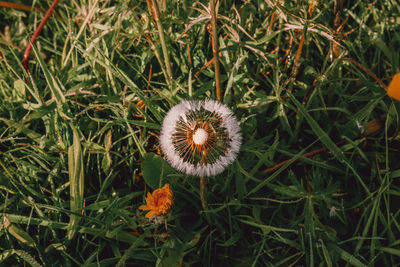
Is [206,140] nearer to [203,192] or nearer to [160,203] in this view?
[203,192]

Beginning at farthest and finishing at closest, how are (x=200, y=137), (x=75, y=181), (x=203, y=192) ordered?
(x=75, y=181), (x=203, y=192), (x=200, y=137)

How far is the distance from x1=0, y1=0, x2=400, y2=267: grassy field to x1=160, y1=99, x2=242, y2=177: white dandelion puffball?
0.14 meters

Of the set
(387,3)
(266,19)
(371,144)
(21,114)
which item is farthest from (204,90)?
(387,3)

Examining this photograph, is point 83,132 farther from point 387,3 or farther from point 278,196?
point 387,3

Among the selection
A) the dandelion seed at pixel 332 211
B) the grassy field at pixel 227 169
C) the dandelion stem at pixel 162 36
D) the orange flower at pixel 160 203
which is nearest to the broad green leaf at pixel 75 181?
the grassy field at pixel 227 169

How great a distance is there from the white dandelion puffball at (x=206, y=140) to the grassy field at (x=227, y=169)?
14cm

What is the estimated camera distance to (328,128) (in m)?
1.47

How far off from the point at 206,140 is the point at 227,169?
0.37 m

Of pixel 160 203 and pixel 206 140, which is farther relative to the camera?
pixel 160 203

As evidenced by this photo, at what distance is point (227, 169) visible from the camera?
1292 mm

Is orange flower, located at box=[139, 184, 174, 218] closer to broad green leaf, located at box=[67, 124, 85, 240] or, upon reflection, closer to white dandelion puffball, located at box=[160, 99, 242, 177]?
white dandelion puffball, located at box=[160, 99, 242, 177]

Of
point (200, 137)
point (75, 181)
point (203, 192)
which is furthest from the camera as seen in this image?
point (75, 181)

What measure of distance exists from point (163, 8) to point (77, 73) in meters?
0.60

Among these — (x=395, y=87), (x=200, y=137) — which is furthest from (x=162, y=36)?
(x=395, y=87)
